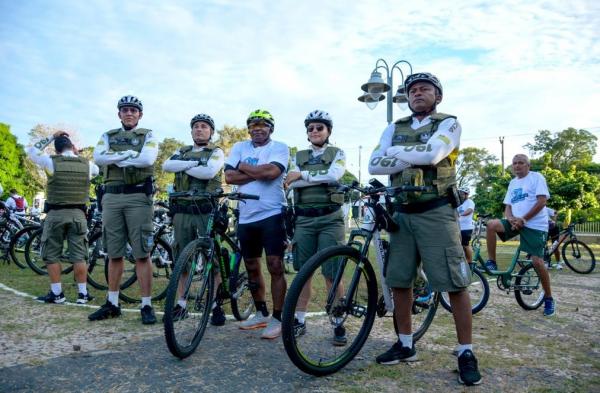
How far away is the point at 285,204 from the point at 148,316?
5.97ft

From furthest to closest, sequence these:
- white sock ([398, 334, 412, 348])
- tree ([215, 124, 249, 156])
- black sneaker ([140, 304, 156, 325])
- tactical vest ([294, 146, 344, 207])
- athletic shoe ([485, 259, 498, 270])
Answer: tree ([215, 124, 249, 156]), athletic shoe ([485, 259, 498, 270]), black sneaker ([140, 304, 156, 325]), tactical vest ([294, 146, 344, 207]), white sock ([398, 334, 412, 348])

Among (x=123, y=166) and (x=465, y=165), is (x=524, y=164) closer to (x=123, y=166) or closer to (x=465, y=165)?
(x=123, y=166)

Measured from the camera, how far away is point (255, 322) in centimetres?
454

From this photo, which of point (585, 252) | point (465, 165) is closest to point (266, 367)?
point (585, 252)

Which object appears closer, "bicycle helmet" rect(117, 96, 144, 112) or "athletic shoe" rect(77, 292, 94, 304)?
"bicycle helmet" rect(117, 96, 144, 112)

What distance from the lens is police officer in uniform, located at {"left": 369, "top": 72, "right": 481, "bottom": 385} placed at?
3250mm

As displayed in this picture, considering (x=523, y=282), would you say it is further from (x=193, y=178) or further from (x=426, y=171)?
(x=193, y=178)

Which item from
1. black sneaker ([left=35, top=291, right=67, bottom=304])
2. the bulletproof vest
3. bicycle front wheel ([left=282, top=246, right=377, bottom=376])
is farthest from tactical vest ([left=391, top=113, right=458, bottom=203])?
black sneaker ([left=35, top=291, right=67, bottom=304])

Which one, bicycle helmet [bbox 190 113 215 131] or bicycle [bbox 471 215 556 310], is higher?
bicycle helmet [bbox 190 113 215 131]

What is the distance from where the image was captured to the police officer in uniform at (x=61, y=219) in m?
5.75

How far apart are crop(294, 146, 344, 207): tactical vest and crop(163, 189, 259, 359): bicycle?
0.57 metres

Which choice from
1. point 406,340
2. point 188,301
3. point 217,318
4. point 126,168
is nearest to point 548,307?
point 406,340

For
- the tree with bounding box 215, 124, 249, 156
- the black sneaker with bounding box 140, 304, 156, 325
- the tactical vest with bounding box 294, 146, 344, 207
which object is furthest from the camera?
the tree with bounding box 215, 124, 249, 156

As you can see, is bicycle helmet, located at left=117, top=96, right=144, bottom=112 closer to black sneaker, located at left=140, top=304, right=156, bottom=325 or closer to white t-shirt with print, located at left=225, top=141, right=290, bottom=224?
white t-shirt with print, located at left=225, top=141, right=290, bottom=224
